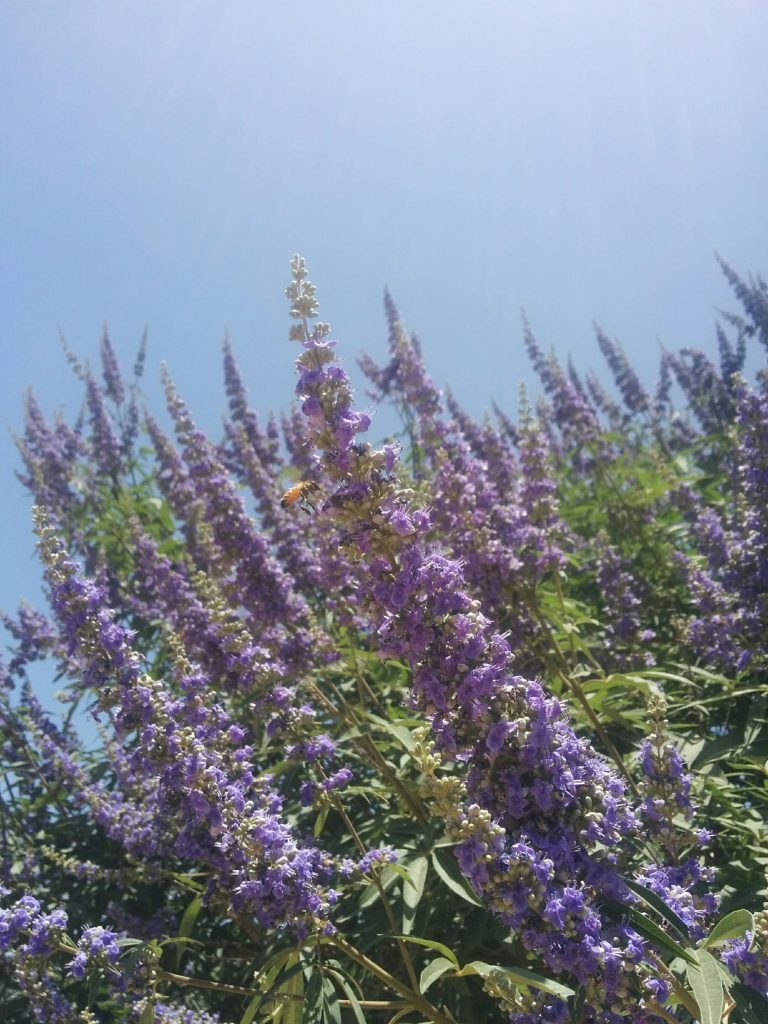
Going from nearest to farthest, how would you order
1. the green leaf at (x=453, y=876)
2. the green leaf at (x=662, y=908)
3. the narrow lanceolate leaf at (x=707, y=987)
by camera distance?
the narrow lanceolate leaf at (x=707, y=987) → the green leaf at (x=662, y=908) → the green leaf at (x=453, y=876)

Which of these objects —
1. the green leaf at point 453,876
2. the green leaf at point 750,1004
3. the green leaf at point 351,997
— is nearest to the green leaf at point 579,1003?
the green leaf at point 750,1004

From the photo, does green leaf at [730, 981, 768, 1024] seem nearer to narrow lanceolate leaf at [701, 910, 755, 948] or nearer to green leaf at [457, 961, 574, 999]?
narrow lanceolate leaf at [701, 910, 755, 948]

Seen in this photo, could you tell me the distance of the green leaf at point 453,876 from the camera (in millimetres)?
4148

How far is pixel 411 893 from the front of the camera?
13.8 ft

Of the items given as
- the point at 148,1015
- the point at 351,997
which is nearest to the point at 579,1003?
the point at 351,997

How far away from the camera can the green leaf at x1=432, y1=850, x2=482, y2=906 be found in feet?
13.6

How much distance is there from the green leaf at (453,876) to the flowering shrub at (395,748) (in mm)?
33

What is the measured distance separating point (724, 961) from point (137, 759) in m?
2.66

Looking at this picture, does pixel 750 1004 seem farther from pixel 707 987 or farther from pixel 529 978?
pixel 529 978

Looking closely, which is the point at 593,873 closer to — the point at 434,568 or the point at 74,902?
the point at 434,568

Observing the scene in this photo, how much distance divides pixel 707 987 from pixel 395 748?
3967 millimetres

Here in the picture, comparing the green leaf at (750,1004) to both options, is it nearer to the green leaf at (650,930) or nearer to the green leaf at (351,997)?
the green leaf at (650,930)

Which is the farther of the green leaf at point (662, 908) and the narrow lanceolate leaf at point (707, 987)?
the green leaf at point (662, 908)

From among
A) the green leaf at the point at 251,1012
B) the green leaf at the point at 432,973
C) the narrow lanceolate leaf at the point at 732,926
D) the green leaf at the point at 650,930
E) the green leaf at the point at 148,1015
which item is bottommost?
the narrow lanceolate leaf at the point at 732,926
